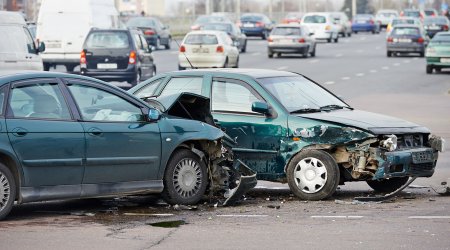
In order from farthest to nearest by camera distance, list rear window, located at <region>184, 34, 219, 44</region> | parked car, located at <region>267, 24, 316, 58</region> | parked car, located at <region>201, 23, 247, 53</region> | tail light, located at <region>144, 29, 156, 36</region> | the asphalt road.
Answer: tail light, located at <region>144, 29, 156, 36</region> → parked car, located at <region>201, 23, 247, 53</region> → parked car, located at <region>267, 24, 316, 58</region> → rear window, located at <region>184, 34, 219, 44</region> → the asphalt road

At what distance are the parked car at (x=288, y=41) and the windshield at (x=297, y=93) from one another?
3675 cm

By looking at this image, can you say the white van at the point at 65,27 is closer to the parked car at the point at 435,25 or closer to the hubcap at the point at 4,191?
the hubcap at the point at 4,191

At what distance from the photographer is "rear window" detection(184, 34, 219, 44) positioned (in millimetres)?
40750

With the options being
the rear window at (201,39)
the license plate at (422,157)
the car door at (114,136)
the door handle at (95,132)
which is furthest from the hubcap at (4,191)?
the rear window at (201,39)

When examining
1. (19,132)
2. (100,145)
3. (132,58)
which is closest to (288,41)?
(132,58)

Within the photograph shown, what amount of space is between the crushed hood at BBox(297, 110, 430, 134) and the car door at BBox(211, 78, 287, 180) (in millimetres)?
346

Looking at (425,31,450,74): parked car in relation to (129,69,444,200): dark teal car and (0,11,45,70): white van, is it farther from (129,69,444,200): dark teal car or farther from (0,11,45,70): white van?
(129,69,444,200): dark teal car

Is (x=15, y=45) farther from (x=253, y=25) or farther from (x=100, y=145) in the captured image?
(x=253, y=25)

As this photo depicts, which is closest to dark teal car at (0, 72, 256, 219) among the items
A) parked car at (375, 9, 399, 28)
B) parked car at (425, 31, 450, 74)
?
parked car at (425, 31, 450, 74)

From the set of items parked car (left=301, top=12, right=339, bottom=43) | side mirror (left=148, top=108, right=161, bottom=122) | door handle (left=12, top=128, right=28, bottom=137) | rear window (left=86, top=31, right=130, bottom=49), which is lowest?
parked car (left=301, top=12, right=339, bottom=43)

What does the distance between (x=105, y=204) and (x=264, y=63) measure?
3459cm

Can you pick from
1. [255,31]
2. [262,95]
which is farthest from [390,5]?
[262,95]

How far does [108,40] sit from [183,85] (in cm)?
2016

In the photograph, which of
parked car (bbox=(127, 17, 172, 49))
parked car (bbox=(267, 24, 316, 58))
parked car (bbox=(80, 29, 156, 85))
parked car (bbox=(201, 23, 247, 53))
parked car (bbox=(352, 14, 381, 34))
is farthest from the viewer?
parked car (bbox=(352, 14, 381, 34))
